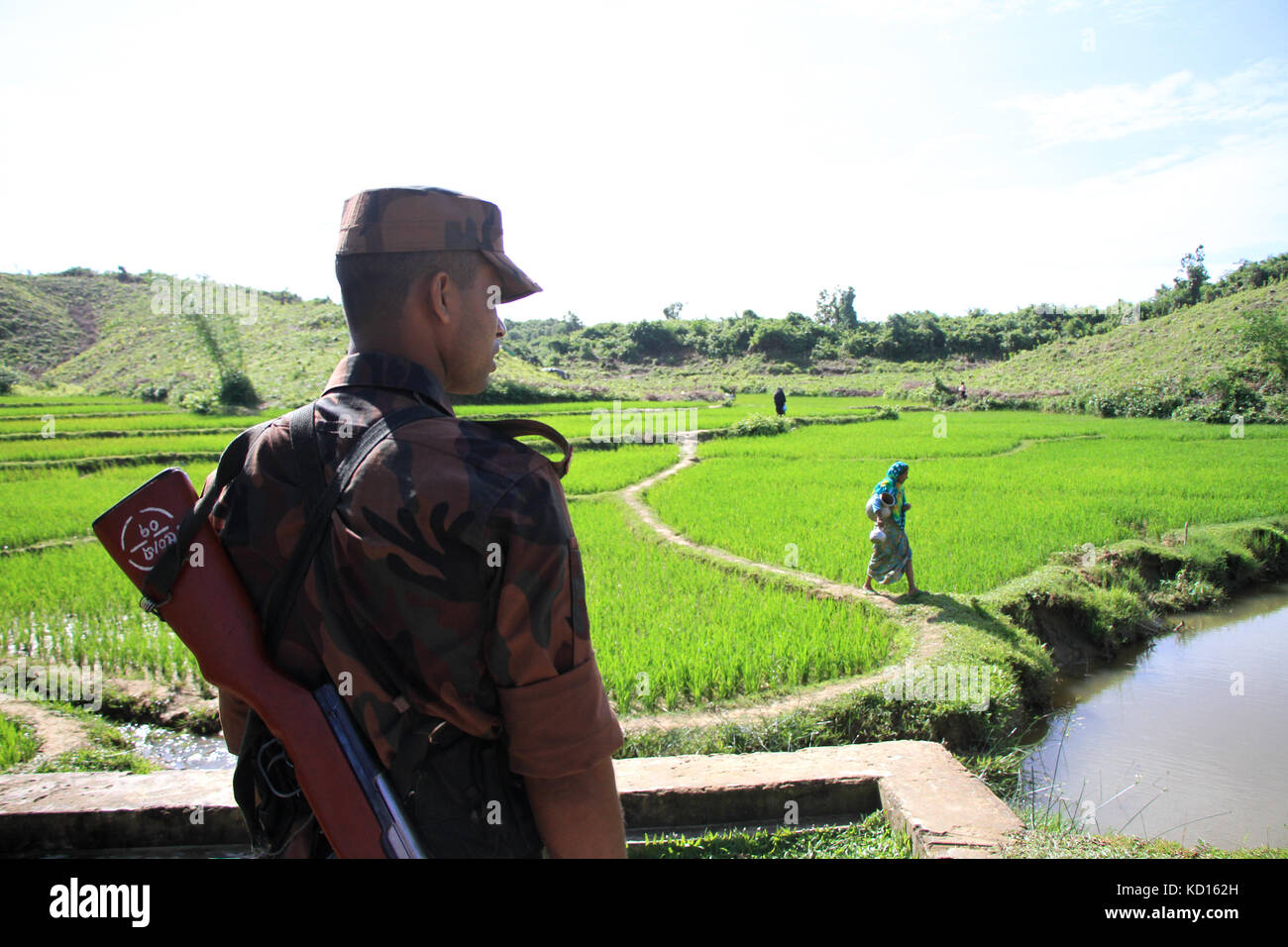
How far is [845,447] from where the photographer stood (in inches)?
688

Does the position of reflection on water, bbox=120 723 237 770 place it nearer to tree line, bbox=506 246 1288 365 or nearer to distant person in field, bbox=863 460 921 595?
A: distant person in field, bbox=863 460 921 595

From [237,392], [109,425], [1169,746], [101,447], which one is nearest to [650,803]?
[1169,746]

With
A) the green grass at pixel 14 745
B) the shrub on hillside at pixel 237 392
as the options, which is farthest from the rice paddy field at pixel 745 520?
the shrub on hillside at pixel 237 392

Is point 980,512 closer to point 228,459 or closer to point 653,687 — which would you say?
point 653,687

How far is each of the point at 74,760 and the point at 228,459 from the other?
13.3 feet

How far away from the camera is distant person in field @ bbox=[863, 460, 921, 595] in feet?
20.2

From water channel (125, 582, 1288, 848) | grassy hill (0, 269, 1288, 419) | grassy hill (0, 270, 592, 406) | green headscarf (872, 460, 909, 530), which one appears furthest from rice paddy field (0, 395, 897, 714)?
grassy hill (0, 270, 592, 406)

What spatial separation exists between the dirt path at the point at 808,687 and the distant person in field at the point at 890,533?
0.25 m

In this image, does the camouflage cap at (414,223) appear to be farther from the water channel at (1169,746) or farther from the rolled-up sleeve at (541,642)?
the water channel at (1169,746)

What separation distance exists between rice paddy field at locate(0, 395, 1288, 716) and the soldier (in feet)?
11.4

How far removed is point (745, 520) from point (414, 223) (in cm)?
872
